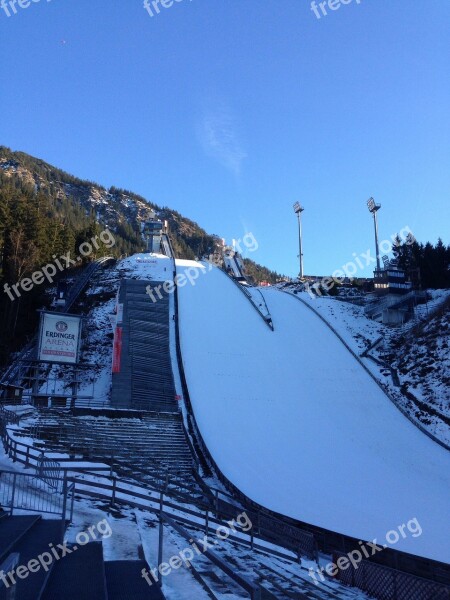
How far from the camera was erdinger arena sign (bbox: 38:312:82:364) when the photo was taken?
23.0 meters

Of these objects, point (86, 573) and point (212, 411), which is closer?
point (86, 573)

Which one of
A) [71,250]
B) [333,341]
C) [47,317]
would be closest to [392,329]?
[333,341]

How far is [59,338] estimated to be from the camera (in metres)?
23.5

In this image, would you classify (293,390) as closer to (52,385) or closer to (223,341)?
(223,341)

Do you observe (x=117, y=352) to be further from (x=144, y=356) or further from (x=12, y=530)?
(x=12, y=530)

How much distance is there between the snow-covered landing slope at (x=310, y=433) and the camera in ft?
49.1

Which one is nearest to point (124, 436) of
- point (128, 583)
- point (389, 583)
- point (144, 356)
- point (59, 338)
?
point (59, 338)

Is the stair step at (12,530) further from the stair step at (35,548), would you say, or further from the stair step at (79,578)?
the stair step at (79,578)

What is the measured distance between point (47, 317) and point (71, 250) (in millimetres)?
27183

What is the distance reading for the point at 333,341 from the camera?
111 ft

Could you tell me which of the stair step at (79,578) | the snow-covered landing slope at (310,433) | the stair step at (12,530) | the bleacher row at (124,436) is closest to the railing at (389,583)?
the snow-covered landing slope at (310,433)

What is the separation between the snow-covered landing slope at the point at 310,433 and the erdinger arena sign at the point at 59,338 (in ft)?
21.2

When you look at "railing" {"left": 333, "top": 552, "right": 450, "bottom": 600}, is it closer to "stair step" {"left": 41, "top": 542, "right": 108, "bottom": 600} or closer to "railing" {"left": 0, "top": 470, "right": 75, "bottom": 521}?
"stair step" {"left": 41, "top": 542, "right": 108, "bottom": 600}

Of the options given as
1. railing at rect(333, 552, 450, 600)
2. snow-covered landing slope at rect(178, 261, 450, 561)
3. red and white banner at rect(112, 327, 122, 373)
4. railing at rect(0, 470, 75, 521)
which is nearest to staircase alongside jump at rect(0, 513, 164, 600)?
railing at rect(0, 470, 75, 521)
